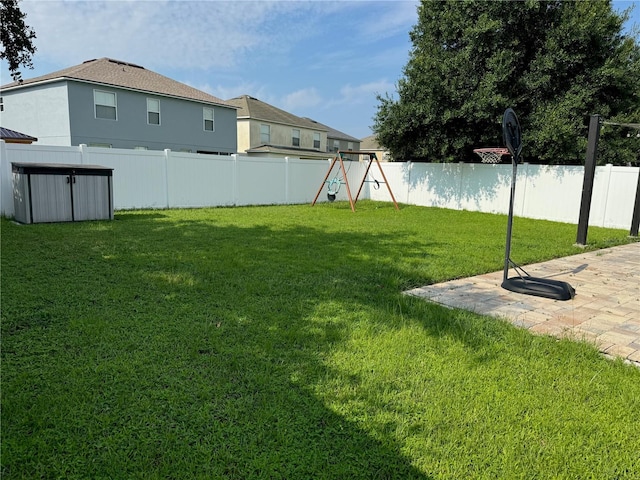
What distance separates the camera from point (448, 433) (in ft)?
7.28

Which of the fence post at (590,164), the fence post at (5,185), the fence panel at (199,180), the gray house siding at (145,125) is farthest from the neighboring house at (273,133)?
the fence post at (590,164)

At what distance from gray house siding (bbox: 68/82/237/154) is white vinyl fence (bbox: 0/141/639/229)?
7531 millimetres

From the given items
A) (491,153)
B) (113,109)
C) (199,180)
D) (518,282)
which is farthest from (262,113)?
(518,282)

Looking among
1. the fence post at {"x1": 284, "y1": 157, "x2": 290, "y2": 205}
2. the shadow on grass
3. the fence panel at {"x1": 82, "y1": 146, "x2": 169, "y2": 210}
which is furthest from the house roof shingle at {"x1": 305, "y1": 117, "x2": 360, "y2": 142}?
the shadow on grass

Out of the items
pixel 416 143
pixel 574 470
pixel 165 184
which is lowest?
pixel 574 470

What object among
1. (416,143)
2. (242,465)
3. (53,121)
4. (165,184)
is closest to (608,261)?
(242,465)

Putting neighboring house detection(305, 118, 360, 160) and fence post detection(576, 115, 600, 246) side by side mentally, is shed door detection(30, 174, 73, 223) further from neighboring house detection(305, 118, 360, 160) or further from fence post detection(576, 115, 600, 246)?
neighboring house detection(305, 118, 360, 160)

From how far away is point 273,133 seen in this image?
96.9ft

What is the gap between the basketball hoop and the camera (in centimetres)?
1301

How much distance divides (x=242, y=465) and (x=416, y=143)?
1488 cm

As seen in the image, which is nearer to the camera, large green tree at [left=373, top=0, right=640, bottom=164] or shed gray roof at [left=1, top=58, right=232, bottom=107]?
large green tree at [left=373, top=0, right=640, bottom=164]

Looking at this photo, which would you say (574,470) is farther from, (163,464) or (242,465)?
(163,464)

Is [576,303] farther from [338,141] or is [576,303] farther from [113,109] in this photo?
[338,141]

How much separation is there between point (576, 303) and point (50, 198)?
9071 mm
